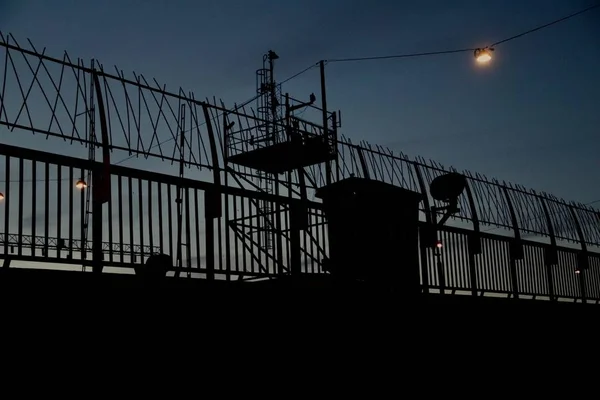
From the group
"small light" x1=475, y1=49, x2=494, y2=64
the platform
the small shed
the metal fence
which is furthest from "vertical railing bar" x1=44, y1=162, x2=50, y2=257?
"small light" x1=475, y1=49, x2=494, y2=64

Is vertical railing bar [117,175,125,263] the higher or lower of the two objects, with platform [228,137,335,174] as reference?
lower

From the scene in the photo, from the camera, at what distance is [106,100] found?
835 centimetres

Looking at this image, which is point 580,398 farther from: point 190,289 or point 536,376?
point 190,289

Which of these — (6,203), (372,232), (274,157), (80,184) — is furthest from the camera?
(274,157)

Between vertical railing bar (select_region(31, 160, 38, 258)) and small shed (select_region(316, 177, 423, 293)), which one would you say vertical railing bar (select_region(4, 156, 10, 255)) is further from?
small shed (select_region(316, 177, 423, 293))

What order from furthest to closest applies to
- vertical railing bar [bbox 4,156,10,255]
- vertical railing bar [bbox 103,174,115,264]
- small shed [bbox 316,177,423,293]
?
small shed [bbox 316,177,423,293], vertical railing bar [bbox 103,174,115,264], vertical railing bar [bbox 4,156,10,255]

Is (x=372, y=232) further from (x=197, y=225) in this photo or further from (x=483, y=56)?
(x=483, y=56)

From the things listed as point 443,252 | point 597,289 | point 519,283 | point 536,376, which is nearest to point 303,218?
point 443,252

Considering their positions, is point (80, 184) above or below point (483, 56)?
below

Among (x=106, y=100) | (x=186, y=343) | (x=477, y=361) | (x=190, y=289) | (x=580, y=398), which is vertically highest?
(x=106, y=100)

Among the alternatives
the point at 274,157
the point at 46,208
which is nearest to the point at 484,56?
the point at 274,157

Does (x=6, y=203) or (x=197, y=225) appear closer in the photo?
(x=6, y=203)

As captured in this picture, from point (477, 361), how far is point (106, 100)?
610 centimetres

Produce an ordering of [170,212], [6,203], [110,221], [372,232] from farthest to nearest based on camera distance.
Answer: [372,232]
[170,212]
[110,221]
[6,203]
